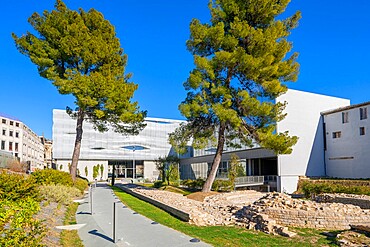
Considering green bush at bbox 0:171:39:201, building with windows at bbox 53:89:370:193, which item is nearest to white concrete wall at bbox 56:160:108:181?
building with windows at bbox 53:89:370:193

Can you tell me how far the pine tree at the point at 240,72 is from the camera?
20109 mm

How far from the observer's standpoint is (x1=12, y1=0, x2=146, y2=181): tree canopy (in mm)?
21000

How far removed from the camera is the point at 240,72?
21266 millimetres

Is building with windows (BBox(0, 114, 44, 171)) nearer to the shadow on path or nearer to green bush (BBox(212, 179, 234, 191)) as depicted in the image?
green bush (BBox(212, 179, 234, 191))

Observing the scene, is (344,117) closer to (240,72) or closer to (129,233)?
(240,72)

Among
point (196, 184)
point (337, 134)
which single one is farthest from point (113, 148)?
point (337, 134)

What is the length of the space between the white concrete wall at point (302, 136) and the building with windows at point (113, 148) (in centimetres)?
2912

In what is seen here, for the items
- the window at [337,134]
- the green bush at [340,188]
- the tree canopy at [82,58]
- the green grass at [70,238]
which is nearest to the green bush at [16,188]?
the green grass at [70,238]

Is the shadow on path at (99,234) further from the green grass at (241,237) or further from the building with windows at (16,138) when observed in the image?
the building with windows at (16,138)

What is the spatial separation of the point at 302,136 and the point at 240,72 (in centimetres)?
1311

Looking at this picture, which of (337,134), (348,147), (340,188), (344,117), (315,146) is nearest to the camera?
(340,188)

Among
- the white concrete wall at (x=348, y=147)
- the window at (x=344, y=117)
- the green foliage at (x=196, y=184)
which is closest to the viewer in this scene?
→ the green foliage at (x=196, y=184)

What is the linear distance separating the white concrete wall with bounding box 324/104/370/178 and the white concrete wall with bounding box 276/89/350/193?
2.96 feet

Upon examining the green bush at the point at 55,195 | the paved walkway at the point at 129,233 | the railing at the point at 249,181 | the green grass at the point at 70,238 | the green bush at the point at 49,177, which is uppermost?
the green bush at the point at 49,177
